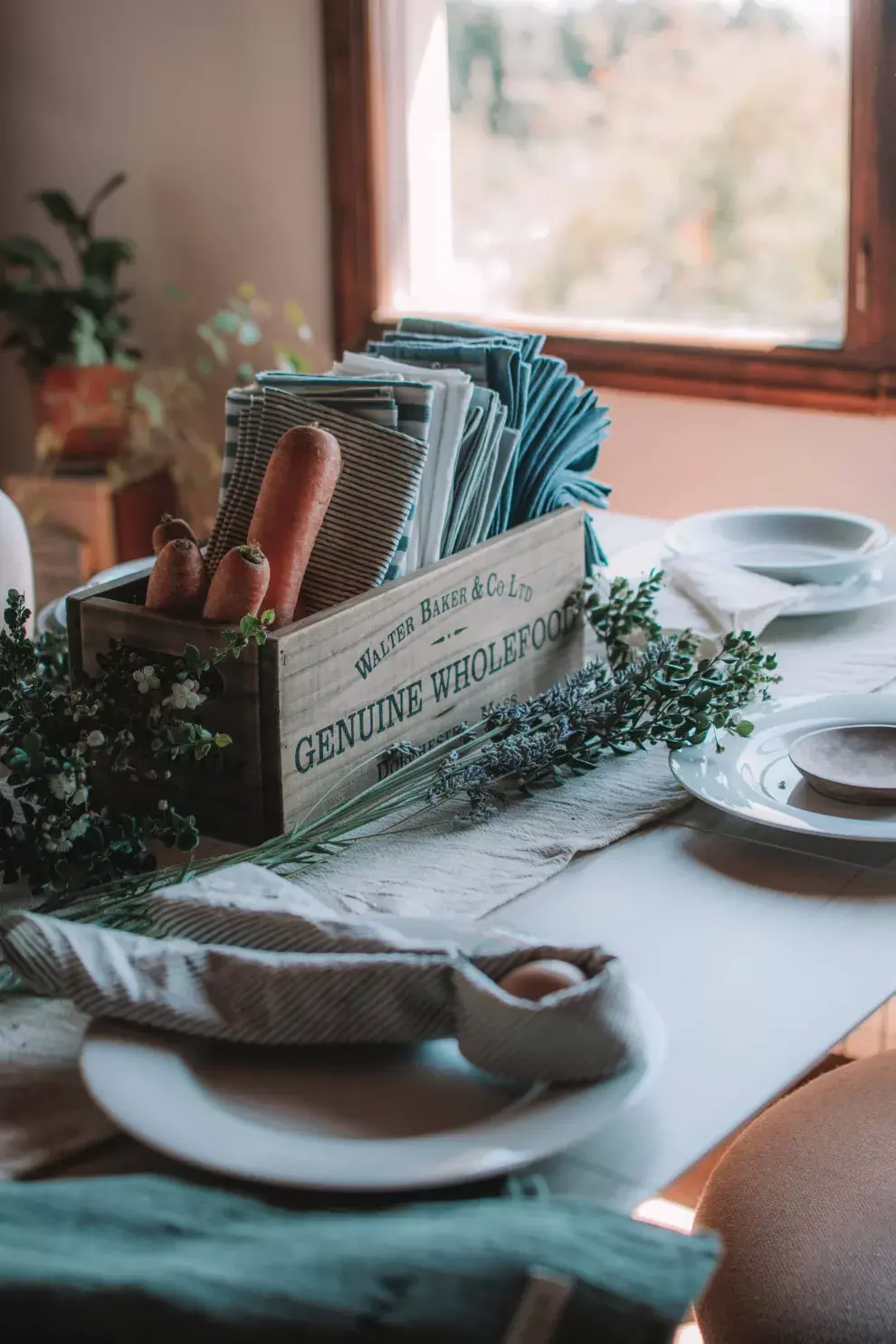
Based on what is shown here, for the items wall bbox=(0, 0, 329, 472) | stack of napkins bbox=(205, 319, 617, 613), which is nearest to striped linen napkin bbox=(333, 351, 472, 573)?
stack of napkins bbox=(205, 319, 617, 613)

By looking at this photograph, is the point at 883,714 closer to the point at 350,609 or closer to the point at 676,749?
the point at 676,749

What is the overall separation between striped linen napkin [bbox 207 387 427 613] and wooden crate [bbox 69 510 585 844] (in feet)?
0.10

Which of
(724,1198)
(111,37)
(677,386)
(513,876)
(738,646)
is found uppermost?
(111,37)

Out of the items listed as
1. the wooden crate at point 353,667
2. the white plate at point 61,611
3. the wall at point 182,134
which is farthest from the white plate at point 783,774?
the wall at point 182,134

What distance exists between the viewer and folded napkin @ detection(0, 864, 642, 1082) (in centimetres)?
65

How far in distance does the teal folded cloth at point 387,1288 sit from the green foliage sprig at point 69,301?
9.85 feet

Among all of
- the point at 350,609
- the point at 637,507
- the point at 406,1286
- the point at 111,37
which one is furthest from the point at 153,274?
the point at 406,1286

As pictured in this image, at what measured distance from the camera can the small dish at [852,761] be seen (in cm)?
99

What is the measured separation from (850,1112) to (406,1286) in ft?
2.64

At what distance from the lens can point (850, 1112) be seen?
117 centimetres

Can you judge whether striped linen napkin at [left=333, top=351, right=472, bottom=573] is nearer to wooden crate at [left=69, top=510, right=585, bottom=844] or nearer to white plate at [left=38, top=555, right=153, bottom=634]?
wooden crate at [left=69, top=510, right=585, bottom=844]

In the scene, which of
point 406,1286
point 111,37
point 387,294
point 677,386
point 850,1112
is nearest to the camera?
point 406,1286

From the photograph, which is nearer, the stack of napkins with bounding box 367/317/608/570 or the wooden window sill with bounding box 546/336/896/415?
the stack of napkins with bounding box 367/317/608/570

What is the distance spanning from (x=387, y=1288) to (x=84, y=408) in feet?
10.0
